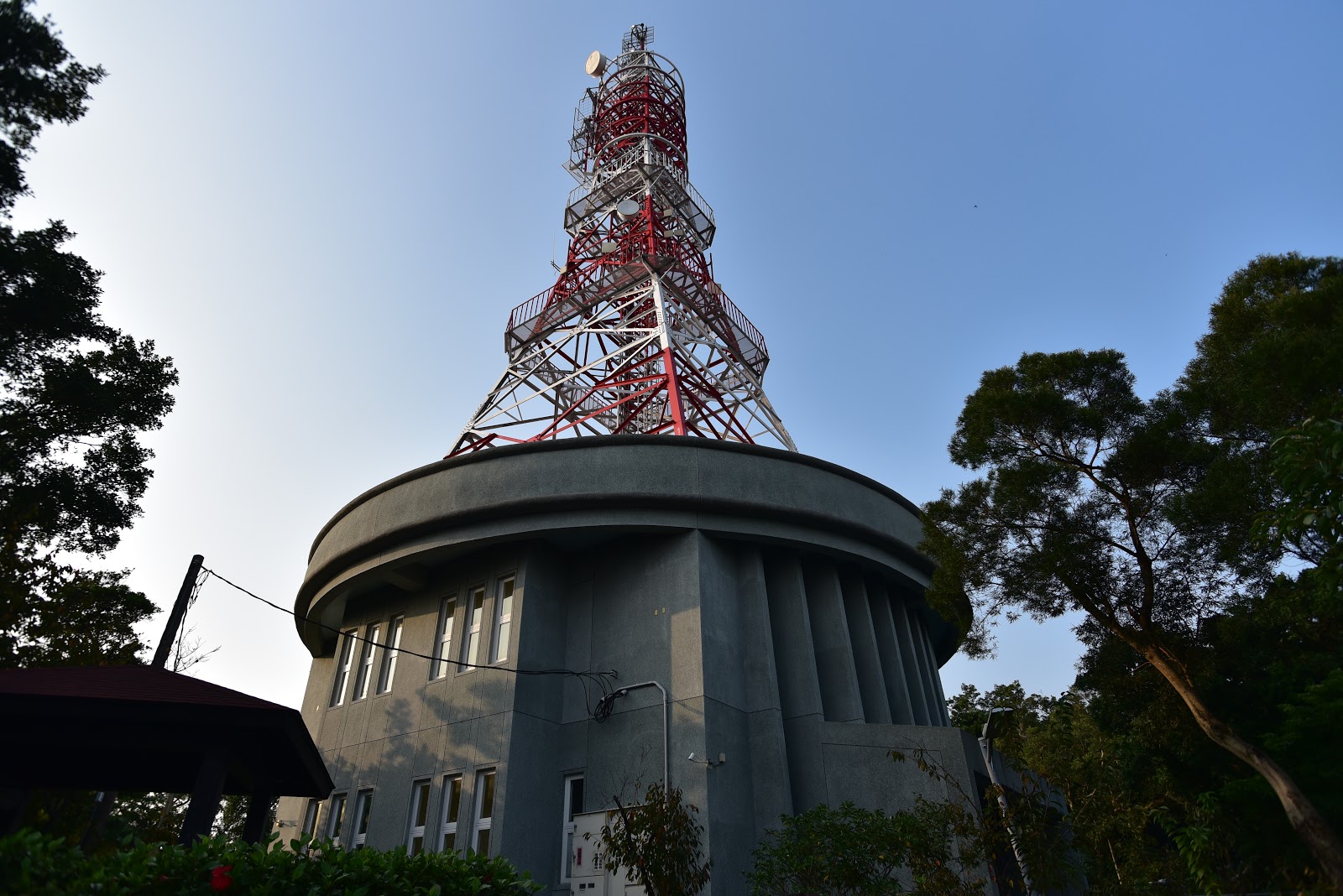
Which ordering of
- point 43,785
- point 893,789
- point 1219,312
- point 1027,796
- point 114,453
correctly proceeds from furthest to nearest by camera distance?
point 114,453 → point 1219,312 → point 893,789 → point 43,785 → point 1027,796

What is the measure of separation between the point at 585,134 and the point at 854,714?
2633 centimetres

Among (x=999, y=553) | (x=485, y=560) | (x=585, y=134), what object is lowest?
(x=999, y=553)

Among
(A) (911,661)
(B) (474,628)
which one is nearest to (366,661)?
(B) (474,628)

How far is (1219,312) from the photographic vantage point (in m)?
13.4

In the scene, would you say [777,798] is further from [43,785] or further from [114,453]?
[114,453]

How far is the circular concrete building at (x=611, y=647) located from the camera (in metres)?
12.6

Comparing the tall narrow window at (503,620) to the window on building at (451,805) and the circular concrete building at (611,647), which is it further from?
the window on building at (451,805)

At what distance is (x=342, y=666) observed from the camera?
1688 centimetres

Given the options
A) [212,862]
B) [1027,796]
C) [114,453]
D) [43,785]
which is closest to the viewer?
[212,862]

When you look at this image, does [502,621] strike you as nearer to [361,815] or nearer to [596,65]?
[361,815]

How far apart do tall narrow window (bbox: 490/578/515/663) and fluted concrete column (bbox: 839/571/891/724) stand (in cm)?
629

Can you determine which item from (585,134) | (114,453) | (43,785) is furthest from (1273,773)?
(585,134)

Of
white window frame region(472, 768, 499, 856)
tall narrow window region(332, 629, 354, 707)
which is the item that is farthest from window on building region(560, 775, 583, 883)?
tall narrow window region(332, 629, 354, 707)

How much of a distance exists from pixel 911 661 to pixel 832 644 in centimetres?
308
